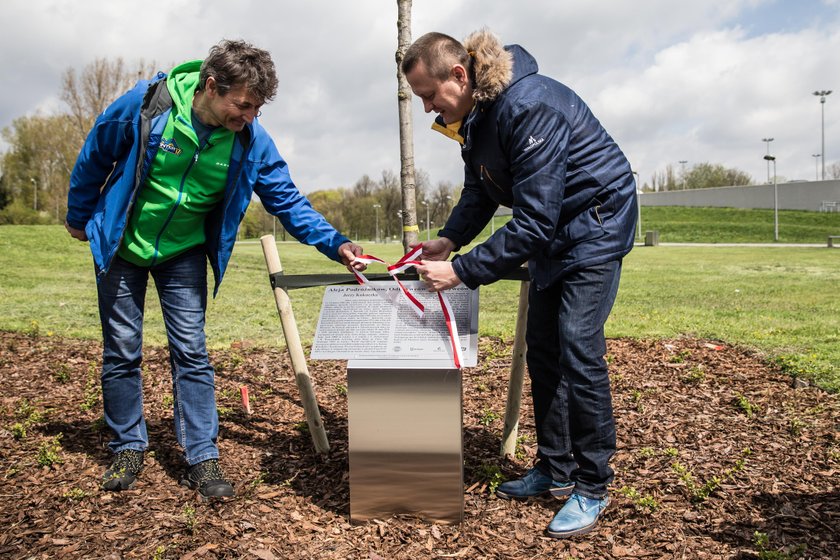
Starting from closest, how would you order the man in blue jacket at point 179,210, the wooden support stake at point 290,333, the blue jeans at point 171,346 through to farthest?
the man in blue jacket at point 179,210, the blue jeans at point 171,346, the wooden support stake at point 290,333

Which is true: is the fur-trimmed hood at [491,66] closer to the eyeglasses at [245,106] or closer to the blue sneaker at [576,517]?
the eyeglasses at [245,106]

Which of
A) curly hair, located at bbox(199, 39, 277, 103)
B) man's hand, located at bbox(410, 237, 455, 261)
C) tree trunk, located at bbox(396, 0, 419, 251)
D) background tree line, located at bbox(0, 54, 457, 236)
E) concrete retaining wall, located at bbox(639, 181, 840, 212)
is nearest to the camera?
curly hair, located at bbox(199, 39, 277, 103)

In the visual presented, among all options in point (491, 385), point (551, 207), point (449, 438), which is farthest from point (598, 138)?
point (491, 385)

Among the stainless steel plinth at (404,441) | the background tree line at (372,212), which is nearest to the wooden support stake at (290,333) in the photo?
the stainless steel plinth at (404,441)

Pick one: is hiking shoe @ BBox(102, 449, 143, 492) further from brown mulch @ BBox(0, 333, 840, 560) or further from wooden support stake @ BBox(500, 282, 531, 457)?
wooden support stake @ BBox(500, 282, 531, 457)

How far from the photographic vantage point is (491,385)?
536 centimetres

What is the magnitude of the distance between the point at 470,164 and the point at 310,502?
72.7 inches

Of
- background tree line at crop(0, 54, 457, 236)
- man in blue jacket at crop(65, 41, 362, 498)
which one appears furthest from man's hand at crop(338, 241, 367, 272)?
background tree line at crop(0, 54, 457, 236)

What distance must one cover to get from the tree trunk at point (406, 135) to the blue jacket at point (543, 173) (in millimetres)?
1325

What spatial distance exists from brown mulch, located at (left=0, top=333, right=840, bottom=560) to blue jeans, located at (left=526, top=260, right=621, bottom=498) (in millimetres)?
327

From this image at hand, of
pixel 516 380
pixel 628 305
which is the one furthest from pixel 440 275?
pixel 628 305

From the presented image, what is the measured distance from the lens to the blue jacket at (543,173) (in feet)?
9.42

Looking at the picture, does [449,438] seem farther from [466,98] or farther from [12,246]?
[12,246]

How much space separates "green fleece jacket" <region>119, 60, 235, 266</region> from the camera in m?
3.37
